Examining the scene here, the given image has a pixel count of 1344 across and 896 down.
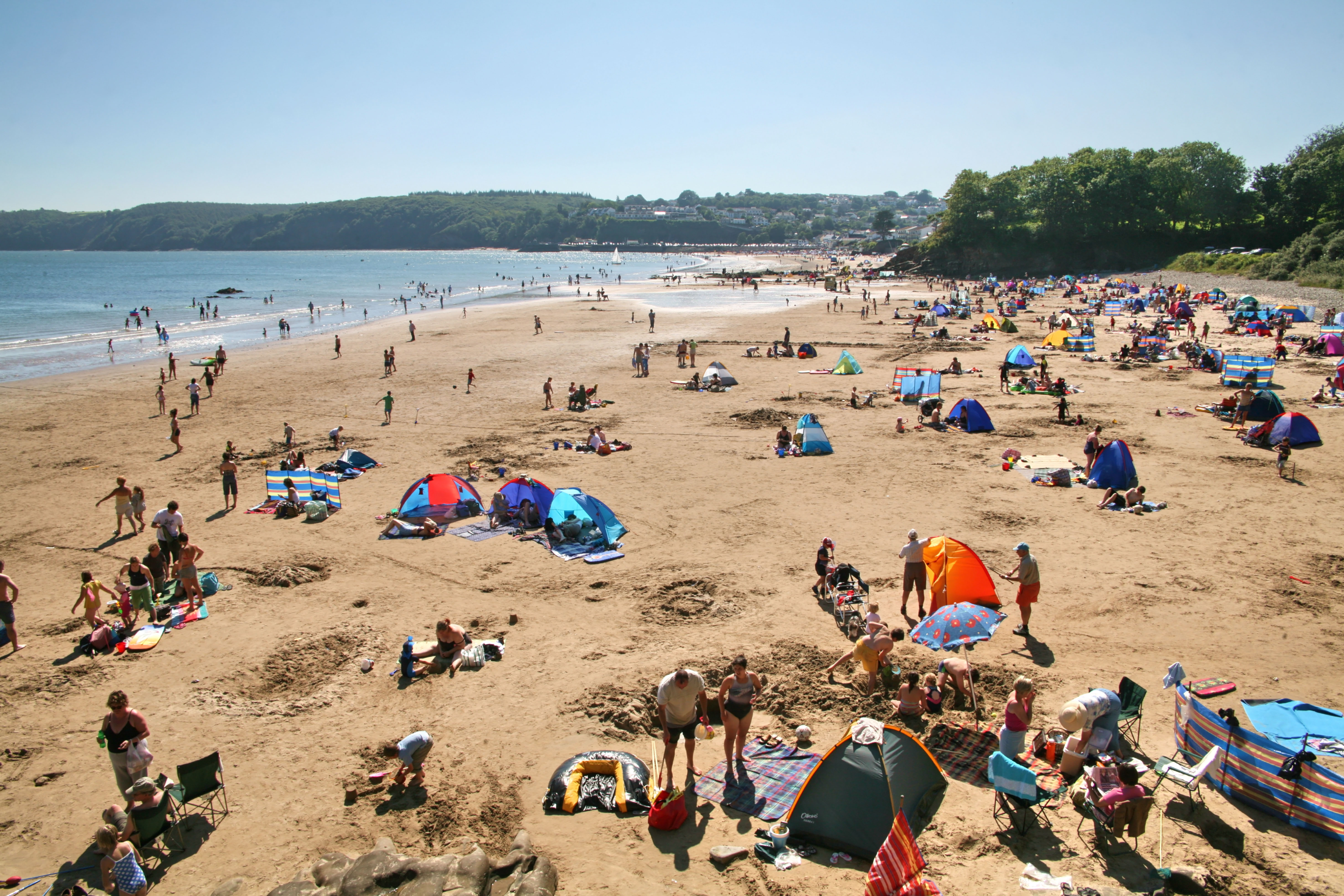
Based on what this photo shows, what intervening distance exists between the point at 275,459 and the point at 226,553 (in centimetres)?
643

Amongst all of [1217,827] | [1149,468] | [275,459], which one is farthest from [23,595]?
[1149,468]

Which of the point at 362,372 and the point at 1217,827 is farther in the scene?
the point at 362,372

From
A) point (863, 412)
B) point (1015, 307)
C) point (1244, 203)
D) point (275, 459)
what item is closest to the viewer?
point (275, 459)

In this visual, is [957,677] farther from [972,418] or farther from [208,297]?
[208,297]

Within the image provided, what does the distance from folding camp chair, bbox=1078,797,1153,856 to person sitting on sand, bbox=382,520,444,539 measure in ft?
36.6

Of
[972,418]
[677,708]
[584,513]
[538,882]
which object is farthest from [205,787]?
[972,418]

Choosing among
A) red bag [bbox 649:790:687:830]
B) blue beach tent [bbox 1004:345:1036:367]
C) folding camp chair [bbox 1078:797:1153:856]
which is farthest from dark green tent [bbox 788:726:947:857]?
blue beach tent [bbox 1004:345:1036:367]

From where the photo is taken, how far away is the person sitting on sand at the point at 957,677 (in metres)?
8.34

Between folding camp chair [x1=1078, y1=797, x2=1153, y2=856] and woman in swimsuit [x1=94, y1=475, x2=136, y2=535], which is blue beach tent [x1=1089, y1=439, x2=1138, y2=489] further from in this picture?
woman in swimsuit [x1=94, y1=475, x2=136, y2=535]

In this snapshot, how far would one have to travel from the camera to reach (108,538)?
45.8 feet

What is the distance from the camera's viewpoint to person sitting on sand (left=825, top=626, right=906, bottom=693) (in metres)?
8.53

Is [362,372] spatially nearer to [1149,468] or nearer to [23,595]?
[23,595]

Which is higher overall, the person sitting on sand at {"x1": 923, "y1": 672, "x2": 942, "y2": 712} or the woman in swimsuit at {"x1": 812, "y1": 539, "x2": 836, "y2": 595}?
the woman in swimsuit at {"x1": 812, "y1": 539, "x2": 836, "y2": 595}

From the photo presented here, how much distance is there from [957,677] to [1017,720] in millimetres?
1244
